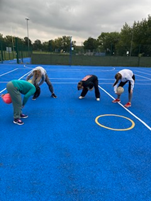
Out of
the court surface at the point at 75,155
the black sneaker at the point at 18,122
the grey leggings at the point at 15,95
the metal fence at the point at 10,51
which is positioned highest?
the metal fence at the point at 10,51

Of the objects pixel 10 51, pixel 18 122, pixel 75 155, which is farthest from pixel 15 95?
pixel 10 51

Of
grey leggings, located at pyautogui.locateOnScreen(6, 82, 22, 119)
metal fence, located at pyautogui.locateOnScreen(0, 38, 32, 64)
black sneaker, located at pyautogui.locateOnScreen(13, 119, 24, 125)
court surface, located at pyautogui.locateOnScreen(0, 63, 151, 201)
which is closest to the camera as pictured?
court surface, located at pyautogui.locateOnScreen(0, 63, 151, 201)

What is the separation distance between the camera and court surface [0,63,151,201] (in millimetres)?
2643

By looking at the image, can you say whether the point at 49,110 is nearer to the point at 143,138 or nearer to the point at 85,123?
the point at 85,123

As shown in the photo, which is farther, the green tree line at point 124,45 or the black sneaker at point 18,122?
the green tree line at point 124,45

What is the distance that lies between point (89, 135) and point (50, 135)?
3.41 ft

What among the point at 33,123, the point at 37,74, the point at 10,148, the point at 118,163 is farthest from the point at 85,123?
the point at 37,74

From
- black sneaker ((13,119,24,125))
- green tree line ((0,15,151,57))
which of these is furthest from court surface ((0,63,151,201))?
green tree line ((0,15,151,57))

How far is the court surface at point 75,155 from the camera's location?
104 inches

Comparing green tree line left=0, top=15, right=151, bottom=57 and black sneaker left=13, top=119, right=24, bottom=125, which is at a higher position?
green tree line left=0, top=15, right=151, bottom=57

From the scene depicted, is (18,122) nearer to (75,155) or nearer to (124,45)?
(75,155)

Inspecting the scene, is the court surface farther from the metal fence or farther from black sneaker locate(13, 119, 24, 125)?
the metal fence

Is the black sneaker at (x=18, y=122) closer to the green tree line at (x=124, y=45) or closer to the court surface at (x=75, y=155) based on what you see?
the court surface at (x=75, y=155)

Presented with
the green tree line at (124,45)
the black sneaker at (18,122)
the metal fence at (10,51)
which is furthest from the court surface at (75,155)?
the green tree line at (124,45)
